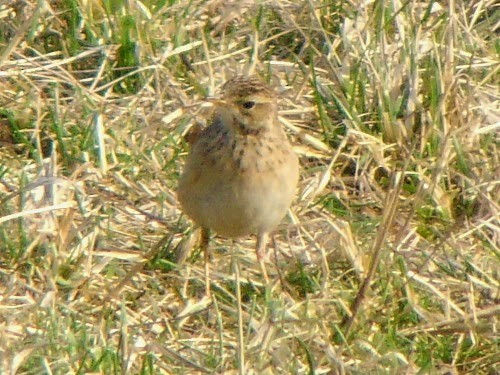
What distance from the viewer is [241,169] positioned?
20.4 ft

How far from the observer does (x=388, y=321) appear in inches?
239

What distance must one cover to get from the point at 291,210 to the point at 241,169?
814mm

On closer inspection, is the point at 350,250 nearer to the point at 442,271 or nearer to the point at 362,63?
the point at 442,271

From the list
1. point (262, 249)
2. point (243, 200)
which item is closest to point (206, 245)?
point (262, 249)

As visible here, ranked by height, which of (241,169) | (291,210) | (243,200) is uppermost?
(241,169)

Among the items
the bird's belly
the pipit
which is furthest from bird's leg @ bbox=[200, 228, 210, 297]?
the bird's belly

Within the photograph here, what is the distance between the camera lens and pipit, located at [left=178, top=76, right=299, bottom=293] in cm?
621

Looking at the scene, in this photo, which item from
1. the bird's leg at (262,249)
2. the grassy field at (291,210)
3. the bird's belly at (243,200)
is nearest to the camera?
the grassy field at (291,210)

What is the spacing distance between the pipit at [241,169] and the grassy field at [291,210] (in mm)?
247

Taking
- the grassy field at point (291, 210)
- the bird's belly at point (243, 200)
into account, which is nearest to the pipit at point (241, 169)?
the bird's belly at point (243, 200)

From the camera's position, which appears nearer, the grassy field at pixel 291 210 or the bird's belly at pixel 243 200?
the grassy field at pixel 291 210

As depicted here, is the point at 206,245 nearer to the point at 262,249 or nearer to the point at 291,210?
the point at 262,249

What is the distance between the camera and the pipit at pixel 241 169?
6.21 meters

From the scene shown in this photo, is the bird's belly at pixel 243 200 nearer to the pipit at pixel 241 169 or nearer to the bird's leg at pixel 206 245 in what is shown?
the pipit at pixel 241 169
